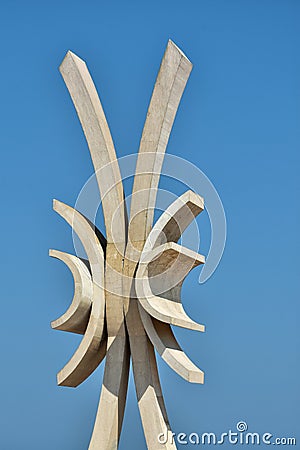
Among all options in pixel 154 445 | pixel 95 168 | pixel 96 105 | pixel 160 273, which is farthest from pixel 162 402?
pixel 96 105

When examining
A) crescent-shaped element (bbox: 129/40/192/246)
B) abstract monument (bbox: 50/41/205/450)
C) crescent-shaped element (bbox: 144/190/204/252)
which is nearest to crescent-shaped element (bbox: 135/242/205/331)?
abstract monument (bbox: 50/41/205/450)

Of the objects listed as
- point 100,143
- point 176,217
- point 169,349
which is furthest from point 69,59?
point 169,349

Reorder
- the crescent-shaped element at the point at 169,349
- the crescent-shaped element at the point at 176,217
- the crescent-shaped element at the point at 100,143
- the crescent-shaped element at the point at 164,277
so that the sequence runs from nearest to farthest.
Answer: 1. the crescent-shaped element at the point at 169,349
2. the crescent-shaped element at the point at 164,277
3. the crescent-shaped element at the point at 176,217
4. the crescent-shaped element at the point at 100,143

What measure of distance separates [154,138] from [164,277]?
3242 mm

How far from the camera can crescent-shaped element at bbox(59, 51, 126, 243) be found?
69.4ft

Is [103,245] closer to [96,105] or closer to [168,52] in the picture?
[96,105]

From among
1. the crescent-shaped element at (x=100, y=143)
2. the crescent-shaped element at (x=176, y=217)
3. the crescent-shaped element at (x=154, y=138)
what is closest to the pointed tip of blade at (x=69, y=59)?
the crescent-shaped element at (x=100, y=143)

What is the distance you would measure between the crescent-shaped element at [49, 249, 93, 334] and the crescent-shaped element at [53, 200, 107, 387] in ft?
0.69

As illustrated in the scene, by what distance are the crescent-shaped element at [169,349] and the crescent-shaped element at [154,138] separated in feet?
6.47

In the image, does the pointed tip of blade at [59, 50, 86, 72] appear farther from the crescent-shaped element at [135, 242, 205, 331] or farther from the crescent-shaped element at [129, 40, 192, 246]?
the crescent-shaped element at [135, 242, 205, 331]

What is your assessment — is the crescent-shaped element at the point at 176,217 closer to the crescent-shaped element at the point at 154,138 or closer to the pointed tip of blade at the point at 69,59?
the crescent-shaped element at the point at 154,138

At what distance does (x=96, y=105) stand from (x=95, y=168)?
5.15 feet

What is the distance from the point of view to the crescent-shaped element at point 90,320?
20469mm

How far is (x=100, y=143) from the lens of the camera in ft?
70.0
